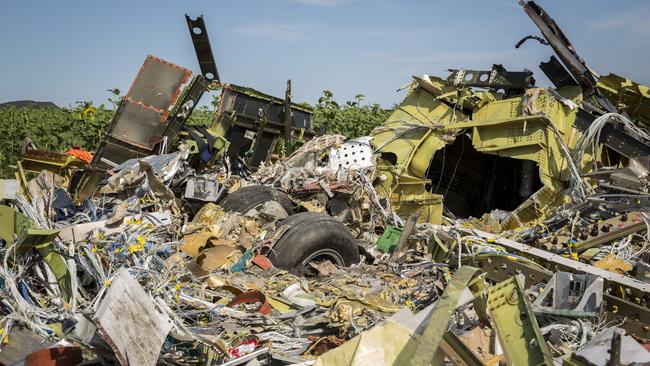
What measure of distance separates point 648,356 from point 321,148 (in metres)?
4.96

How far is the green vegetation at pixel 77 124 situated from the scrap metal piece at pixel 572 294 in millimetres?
8077

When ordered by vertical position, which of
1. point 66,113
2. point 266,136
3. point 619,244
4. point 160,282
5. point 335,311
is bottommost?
point 66,113

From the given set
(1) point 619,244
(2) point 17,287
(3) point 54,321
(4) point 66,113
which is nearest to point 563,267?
(1) point 619,244

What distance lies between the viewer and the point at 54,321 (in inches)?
137

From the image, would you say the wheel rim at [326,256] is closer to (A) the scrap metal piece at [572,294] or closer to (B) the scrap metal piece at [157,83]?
(A) the scrap metal piece at [572,294]

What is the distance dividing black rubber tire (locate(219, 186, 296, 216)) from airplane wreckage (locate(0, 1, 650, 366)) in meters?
0.02

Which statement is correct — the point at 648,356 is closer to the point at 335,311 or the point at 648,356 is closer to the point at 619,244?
the point at 335,311

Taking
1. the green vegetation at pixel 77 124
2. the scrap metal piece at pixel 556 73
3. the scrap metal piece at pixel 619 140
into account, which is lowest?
the green vegetation at pixel 77 124

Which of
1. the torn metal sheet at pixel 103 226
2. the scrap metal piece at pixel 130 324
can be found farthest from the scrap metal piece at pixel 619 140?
the scrap metal piece at pixel 130 324

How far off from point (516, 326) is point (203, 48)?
5672mm

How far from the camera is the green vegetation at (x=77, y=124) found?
11570 millimetres

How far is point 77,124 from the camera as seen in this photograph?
1184 centimetres

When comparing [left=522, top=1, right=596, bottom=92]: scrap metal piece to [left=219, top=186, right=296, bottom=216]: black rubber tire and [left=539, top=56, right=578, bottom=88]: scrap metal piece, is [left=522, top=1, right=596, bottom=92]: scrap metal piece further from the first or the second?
[left=219, top=186, right=296, bottom=216]: black rubber tire

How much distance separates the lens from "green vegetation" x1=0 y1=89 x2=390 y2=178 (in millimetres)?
11570
